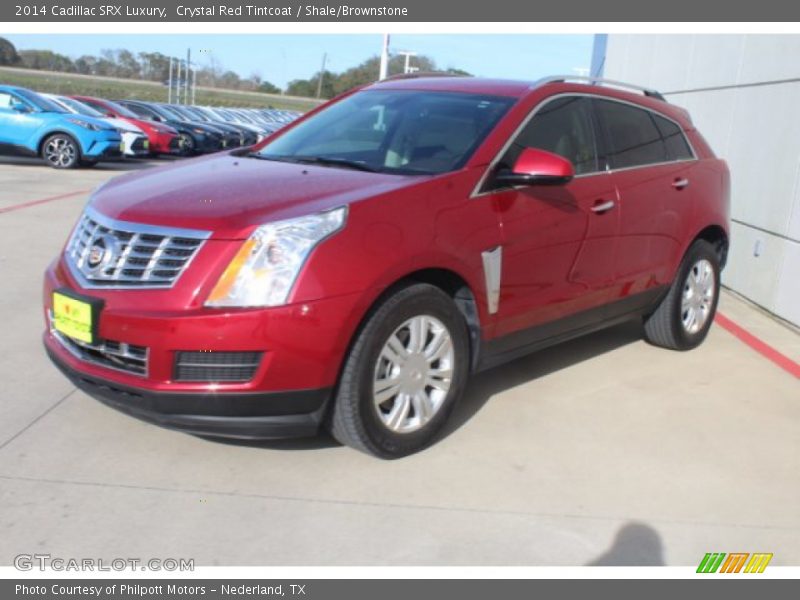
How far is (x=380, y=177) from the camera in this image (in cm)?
401

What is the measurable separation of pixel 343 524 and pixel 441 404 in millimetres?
877

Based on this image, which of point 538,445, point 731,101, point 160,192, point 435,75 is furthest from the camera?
point 731,101

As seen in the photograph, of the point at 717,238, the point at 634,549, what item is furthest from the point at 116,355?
the point at 717,238

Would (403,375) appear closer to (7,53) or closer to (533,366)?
(533,366)

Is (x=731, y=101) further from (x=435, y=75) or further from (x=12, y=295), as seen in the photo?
(x=12, y=295)

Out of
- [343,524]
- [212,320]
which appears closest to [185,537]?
[343,524]

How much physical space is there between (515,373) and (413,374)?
1.55 meters

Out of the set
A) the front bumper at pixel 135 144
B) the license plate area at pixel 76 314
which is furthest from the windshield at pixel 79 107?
the license plate area at pixel 76 314

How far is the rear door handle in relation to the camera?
480 centimetres

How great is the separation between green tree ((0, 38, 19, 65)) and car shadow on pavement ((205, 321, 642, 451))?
81105mm

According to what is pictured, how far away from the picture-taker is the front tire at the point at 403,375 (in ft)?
12.0

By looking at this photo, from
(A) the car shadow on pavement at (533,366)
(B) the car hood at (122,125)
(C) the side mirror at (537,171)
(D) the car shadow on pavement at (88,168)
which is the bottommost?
(D) the car shadow on pavement at (88,168)

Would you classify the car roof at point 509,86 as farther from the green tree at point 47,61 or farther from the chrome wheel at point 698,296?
the green tree at point 47,61

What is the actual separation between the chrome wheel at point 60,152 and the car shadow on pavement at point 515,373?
508 inches
